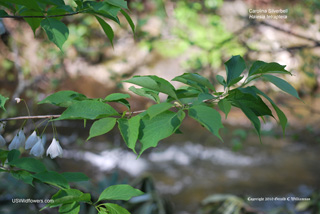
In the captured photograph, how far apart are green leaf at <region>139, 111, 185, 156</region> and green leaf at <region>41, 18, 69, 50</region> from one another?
0.28 meters

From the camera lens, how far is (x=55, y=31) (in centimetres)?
71

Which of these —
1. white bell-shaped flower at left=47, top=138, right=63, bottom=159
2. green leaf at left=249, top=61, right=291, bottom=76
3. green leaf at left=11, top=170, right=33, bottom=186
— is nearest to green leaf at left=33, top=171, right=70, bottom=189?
green leaf at left=11, top=170, right=33, bottom=186

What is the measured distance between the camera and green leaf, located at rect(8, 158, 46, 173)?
69 cm

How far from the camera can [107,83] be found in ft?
18.4

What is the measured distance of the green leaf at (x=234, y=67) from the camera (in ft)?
2.19

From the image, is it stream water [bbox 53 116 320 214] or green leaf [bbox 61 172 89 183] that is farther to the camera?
stream water [bbox 53 116 320 214]

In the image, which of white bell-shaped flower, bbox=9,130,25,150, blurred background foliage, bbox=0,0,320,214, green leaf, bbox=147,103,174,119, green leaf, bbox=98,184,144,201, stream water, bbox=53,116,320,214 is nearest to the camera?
green leaf, bbox=147,103,174,119

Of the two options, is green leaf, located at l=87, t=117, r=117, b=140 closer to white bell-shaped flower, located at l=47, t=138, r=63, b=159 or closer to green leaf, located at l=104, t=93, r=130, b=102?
green leaf, located at l=104, t=93, r=130, b=102

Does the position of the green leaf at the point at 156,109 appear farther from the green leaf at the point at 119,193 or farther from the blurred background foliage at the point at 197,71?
the blurred background foliage at the point at 197,71

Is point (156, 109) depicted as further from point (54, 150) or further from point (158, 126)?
point (54, 150)

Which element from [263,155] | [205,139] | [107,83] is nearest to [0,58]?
[107,83]

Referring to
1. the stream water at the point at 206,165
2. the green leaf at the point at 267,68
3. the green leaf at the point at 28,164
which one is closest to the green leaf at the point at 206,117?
the green leaf at the point at 267,68

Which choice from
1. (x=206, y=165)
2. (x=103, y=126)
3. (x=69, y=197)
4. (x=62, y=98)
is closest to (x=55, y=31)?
(x=62, y=98)

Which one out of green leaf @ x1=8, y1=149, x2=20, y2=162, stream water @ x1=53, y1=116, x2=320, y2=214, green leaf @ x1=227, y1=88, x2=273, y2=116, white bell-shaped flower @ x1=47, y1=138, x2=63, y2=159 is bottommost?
stream water @ x1=53, y1=116, x2=320, y2=214
